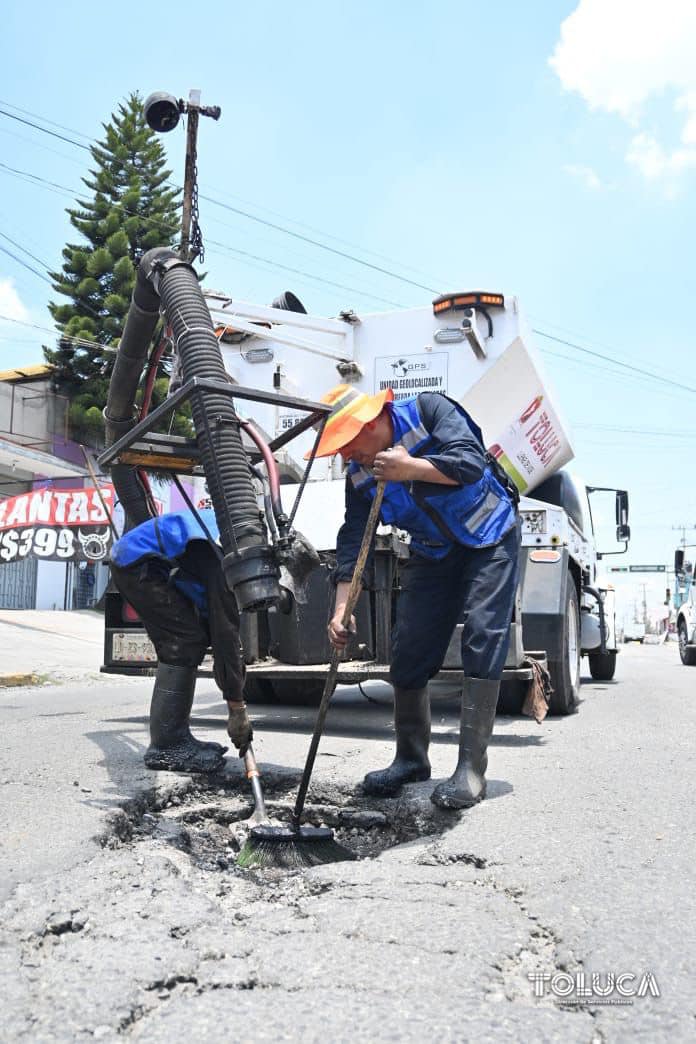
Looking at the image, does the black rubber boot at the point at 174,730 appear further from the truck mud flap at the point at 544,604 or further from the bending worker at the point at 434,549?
the truck mud flap at the point at 544,604

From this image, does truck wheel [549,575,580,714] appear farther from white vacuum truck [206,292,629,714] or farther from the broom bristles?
the broom bristles

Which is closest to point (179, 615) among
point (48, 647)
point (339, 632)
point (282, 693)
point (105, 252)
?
point (339, 632)

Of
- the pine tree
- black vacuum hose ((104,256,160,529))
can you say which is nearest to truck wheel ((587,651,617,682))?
black vacuum hose ((104,256,160,529))

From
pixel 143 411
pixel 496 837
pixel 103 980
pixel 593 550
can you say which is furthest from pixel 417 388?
pixel 103 980

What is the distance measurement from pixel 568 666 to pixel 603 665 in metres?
4.83

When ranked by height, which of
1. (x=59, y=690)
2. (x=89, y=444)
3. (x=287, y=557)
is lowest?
(x=59, y=690)

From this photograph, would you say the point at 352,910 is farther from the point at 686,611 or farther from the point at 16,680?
the point at 686,611

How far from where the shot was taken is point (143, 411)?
16.6 feet

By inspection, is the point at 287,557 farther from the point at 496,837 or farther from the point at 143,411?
the point at 143,411

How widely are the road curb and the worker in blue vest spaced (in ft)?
19.4

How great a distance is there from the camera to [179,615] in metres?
4.23

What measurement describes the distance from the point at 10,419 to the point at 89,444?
9.02ft

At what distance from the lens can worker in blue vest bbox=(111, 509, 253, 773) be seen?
411 centimetres

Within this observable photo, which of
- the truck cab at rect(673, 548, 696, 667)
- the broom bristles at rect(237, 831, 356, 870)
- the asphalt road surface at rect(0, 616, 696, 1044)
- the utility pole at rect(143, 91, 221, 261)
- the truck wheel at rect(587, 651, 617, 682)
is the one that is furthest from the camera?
the truck cab at rect(673, 548, 696, 667)
